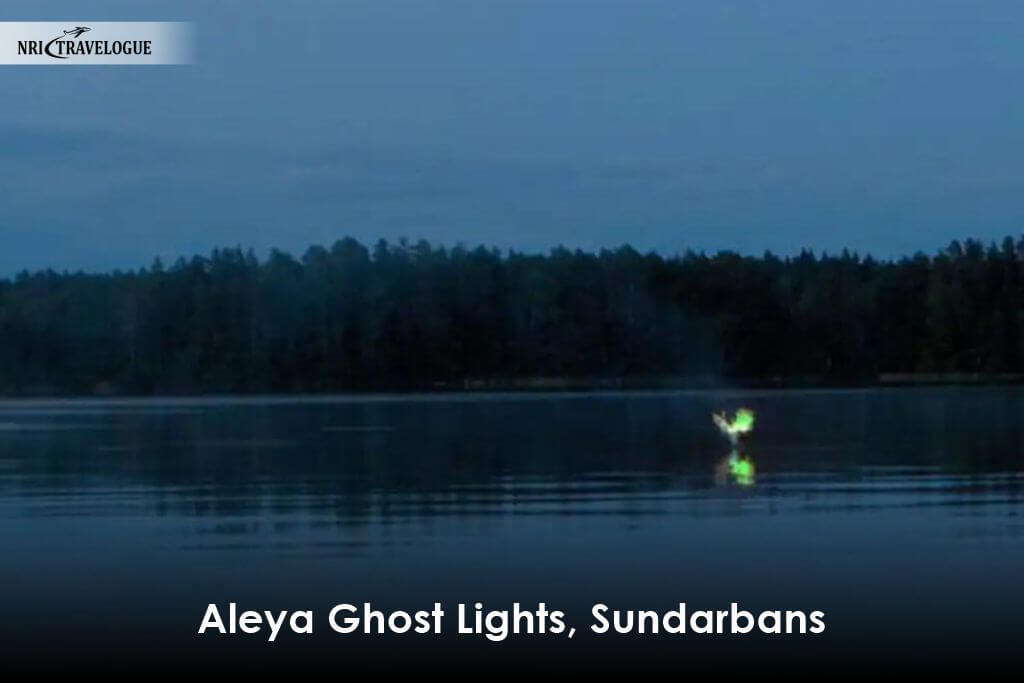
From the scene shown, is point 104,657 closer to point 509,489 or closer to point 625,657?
point 625,657

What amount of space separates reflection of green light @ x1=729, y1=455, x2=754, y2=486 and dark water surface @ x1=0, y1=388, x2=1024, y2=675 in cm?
38

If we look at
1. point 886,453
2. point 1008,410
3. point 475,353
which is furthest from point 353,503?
point 475,353

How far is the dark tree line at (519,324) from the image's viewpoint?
12181 cm

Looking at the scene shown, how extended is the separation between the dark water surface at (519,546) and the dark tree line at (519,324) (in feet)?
249

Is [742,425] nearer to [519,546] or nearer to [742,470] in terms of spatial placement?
[742,470]

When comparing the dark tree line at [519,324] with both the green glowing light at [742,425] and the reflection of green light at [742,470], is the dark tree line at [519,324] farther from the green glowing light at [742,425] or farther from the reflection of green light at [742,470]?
the reflection of green light at [742,470]

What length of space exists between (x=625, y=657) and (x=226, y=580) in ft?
19.7

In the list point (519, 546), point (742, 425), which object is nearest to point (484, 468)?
point (742, 425)

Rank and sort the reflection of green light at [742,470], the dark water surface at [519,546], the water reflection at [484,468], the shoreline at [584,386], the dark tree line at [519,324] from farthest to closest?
the dark tree line at [519,324]
the shoreline at [584,386]
the reflection of green light at [742,470]
the water reflection at [484,468]
the dark water surface at [519,546]

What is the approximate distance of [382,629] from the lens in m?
17.2

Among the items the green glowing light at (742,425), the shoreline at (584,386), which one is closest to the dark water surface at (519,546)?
the green glowing light at (742,425)

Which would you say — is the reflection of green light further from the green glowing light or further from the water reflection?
the green glowing light

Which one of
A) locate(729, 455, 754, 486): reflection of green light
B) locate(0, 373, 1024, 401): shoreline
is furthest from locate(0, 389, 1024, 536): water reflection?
locate(0, 373, 1024, 401): shoreline

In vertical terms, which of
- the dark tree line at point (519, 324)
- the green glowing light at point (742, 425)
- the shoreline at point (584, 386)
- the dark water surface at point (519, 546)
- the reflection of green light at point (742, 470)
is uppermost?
the dark tree line at point (519, 324)
